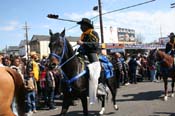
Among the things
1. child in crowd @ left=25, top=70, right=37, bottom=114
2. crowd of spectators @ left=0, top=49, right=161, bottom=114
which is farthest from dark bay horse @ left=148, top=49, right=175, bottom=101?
child in crowd @ left=25, top=70, right=37, bottom=114

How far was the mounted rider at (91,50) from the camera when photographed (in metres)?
8.84

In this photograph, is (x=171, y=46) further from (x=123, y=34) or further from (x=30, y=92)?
(x=123, y=34)

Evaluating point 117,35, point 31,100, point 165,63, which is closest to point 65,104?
point 31,100

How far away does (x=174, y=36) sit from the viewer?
13.0 m

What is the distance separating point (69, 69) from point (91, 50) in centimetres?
88

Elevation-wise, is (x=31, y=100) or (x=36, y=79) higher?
(x=36, y=79)

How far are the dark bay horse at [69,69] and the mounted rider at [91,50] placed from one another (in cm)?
16

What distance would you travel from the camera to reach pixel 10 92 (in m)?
5.45

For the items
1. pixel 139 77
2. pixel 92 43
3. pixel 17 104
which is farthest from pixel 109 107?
pixel 139 77

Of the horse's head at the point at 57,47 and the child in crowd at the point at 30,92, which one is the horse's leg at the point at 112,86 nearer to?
the child in crowd at the point at 30,92

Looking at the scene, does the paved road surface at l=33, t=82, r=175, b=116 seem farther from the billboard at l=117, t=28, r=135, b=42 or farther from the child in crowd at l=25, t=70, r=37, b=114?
the billboard at l=117, t=28, r=135, b=42

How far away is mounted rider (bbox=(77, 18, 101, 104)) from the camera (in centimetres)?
884

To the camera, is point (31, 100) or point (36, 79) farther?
point (36, 79)

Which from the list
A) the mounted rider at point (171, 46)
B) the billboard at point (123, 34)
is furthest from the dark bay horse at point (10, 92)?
the billboard at point (123, 34)
